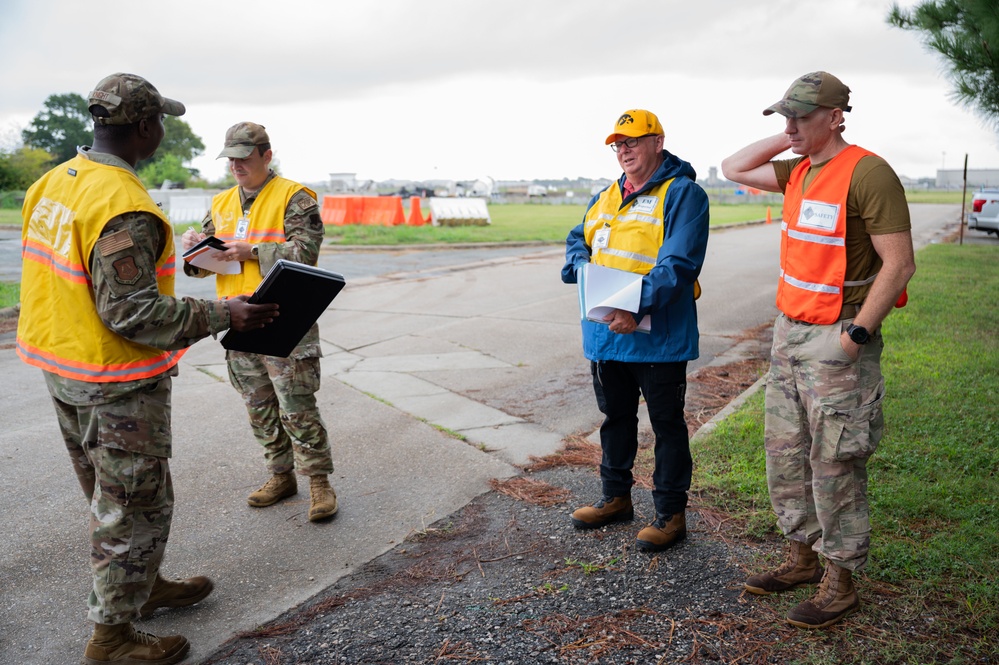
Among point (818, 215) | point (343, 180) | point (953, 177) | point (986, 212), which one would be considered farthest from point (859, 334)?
point (953, 177)

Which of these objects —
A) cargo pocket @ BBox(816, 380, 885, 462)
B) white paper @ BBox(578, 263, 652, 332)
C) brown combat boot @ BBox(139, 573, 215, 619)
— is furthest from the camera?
white paper @ BBox(578, 263, 652, 332)

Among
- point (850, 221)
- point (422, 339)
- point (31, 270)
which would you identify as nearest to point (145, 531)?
point (31, 270)

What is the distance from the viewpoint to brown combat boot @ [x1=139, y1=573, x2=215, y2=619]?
142 inches

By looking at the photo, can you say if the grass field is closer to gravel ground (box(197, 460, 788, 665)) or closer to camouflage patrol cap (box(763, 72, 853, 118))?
gravel ground (box(197, 460, 788, 665))

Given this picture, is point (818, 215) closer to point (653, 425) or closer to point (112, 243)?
point (653, 425)

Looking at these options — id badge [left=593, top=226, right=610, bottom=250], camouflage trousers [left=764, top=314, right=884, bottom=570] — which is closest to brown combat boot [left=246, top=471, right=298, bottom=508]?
id badge [left=593, top=226, right=610, bottom=250]

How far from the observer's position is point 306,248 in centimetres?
448

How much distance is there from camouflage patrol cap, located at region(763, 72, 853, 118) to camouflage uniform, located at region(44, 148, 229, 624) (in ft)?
7.88

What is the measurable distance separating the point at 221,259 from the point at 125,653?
202cm

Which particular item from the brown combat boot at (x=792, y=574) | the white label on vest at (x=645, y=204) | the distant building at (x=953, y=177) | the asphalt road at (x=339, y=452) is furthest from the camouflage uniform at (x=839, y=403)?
the distant building at (x=953, y=177)

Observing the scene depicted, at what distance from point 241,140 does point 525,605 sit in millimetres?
2791

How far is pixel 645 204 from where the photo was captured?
403 centimetres

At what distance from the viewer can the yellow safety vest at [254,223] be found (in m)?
4.52

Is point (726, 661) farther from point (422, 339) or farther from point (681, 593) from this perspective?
point (422, 339)
